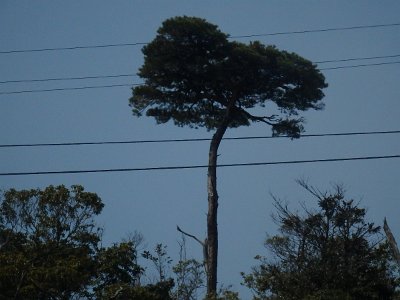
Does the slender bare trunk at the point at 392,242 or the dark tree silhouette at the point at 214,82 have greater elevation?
the dark tree silhouette at the point at 214,82

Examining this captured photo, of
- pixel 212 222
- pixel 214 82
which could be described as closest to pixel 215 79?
pixel 214 82

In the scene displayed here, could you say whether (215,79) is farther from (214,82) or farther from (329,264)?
(329,264)

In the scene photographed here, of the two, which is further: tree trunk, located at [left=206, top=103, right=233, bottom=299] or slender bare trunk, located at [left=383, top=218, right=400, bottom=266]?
tree trunk, located at [left=206, top=103, right=233, bottom=299]

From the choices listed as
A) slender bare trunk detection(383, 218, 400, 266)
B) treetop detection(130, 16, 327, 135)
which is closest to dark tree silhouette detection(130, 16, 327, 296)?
treetop detection(130, 16, 327, 135)

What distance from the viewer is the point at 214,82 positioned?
65.1 ft

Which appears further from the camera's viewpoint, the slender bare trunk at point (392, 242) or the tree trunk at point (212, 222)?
the tree trunk at point (212, 222)

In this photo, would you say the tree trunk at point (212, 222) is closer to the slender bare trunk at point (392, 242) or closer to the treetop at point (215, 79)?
the treetop at point (215, 79)

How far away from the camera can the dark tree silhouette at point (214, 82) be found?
19.2m

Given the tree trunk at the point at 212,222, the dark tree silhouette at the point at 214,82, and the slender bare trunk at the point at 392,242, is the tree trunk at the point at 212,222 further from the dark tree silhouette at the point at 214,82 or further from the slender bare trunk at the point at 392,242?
the slender bare trunk at the point at 392,242

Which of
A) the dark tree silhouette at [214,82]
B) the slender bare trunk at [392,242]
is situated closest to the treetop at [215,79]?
the dark tree silhouette at [214,82]

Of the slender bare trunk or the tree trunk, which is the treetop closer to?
the tree trunk

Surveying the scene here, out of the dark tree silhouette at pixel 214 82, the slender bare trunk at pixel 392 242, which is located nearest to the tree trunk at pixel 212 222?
the dark tree silhouette at pixel 214 82

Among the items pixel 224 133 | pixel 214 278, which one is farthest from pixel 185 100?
pixel 214 278

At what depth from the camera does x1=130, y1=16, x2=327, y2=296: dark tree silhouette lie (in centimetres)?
1920
